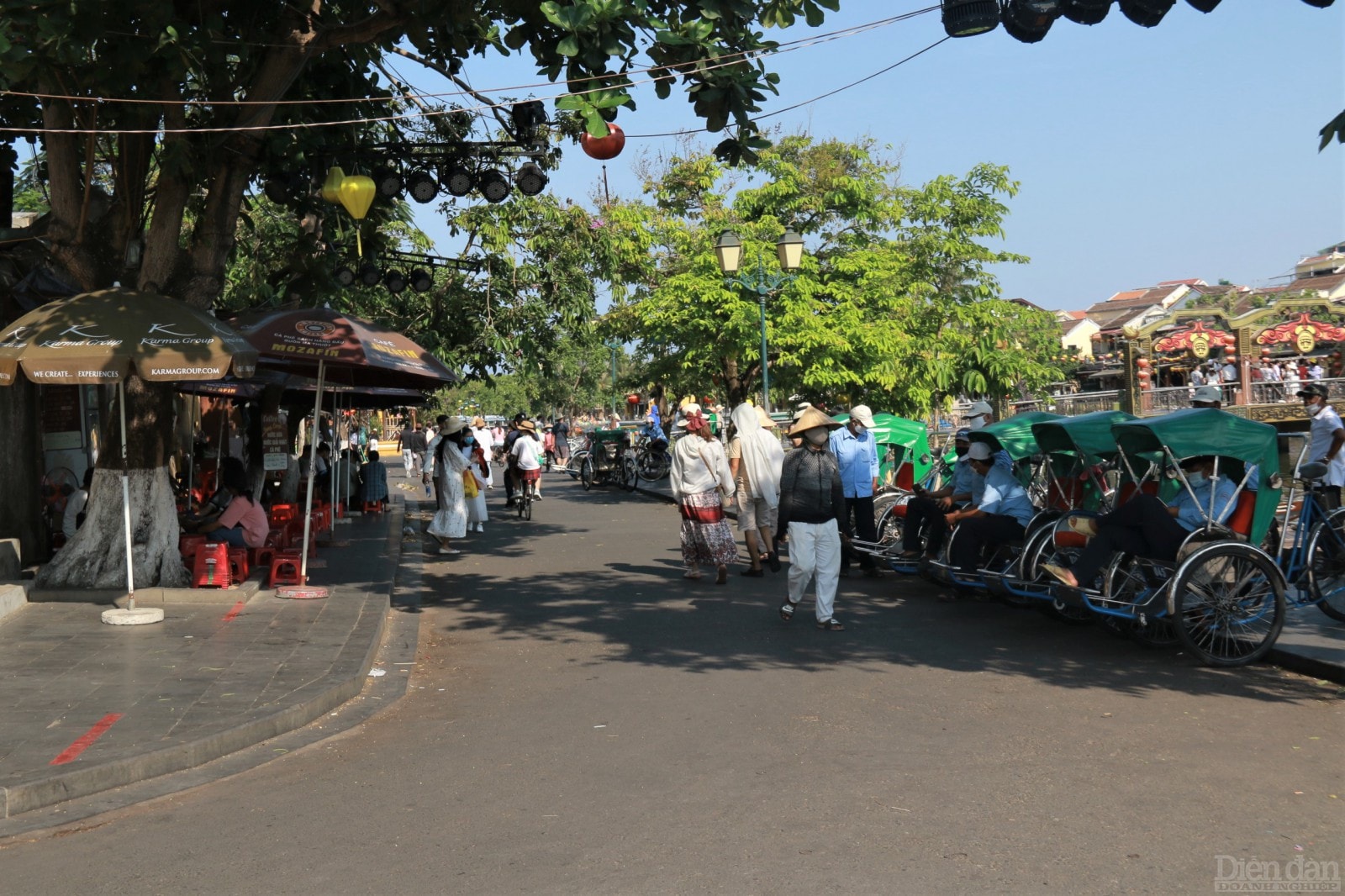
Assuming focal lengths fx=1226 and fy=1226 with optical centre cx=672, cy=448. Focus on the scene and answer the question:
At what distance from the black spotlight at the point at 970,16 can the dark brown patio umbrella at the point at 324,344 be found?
235 inches

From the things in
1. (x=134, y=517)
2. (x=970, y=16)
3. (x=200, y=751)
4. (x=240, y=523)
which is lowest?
(x=200, y=751)

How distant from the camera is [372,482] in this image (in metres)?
23.5

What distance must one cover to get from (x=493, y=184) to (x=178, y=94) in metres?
4.66

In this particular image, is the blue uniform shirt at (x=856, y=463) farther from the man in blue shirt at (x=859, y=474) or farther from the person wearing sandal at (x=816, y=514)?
the person wearing sandal at (x=816, y=514)

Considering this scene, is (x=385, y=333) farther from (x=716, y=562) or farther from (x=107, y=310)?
(x=716, y=562)

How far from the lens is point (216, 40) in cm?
1138

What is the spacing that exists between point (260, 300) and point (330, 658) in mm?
12274

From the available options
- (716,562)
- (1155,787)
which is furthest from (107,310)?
→ (1155,787)

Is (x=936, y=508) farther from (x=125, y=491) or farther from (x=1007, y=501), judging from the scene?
(x=125, y=491)

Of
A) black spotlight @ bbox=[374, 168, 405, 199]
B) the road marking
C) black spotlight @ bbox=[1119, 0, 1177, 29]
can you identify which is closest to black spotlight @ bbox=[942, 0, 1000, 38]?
black spotlight @ bbox=[1119, 0, 1177, 29]

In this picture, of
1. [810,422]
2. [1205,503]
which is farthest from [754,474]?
[1205,503]

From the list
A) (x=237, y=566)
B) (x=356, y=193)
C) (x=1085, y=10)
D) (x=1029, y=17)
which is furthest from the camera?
(x=356, y=193)

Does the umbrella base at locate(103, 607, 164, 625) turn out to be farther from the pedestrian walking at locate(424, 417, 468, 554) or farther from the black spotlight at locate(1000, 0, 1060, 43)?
the black spotlight at locate(1000, 0, 1060, 43)

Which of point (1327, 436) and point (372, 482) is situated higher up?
point (1327, 436)
